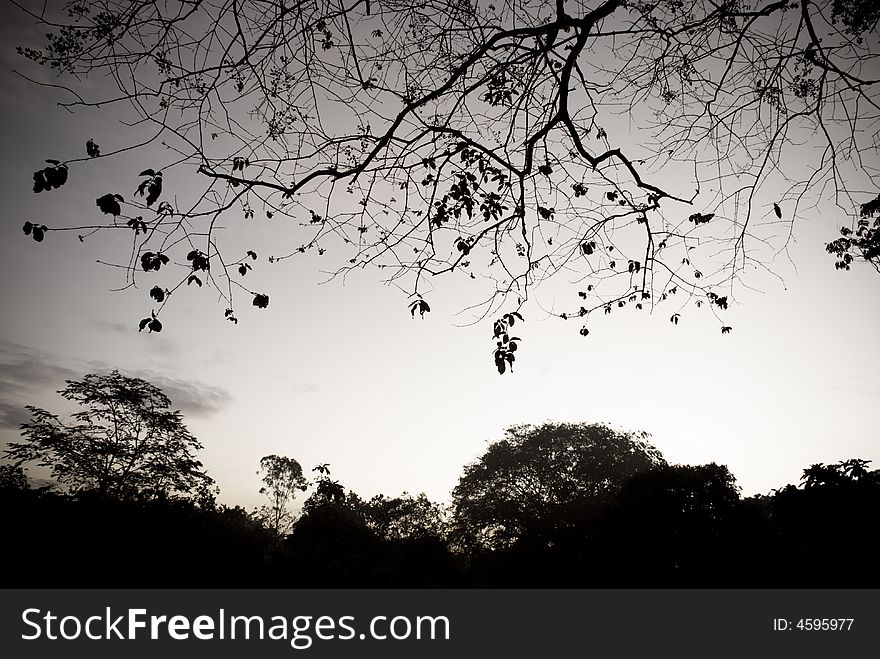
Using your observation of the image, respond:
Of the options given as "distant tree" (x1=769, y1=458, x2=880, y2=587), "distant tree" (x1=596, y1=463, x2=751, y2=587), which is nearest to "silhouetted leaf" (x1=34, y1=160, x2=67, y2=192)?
"distant tree" (x1=769, y1=458, x2=880, y2=587)

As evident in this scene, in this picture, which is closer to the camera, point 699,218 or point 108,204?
point 108,204

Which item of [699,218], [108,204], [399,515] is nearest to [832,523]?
[699,218]

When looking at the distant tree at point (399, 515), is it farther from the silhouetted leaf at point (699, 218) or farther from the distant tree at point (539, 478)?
the silhouetted leaf at point (699, 218)

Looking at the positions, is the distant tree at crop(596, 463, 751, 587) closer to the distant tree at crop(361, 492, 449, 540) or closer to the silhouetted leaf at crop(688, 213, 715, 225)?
the silhouetted leaf at crop(688, 213, 715, 225)

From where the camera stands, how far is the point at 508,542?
2784 centimetres

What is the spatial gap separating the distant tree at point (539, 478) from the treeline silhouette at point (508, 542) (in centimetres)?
80

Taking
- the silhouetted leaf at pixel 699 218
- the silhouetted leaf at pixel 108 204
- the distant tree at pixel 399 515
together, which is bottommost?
the distant tree at pixel 399 515

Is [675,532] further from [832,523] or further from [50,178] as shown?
[50,178]

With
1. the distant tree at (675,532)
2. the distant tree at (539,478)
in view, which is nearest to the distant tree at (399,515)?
the distant tree at (539,478)

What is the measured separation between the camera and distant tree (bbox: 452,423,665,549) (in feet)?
93.4

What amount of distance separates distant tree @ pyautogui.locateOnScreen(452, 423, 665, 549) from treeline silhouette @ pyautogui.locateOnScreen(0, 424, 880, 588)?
80 cm

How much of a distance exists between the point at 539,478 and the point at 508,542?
→ 4790mm

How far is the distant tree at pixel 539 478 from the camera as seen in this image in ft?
93.4
